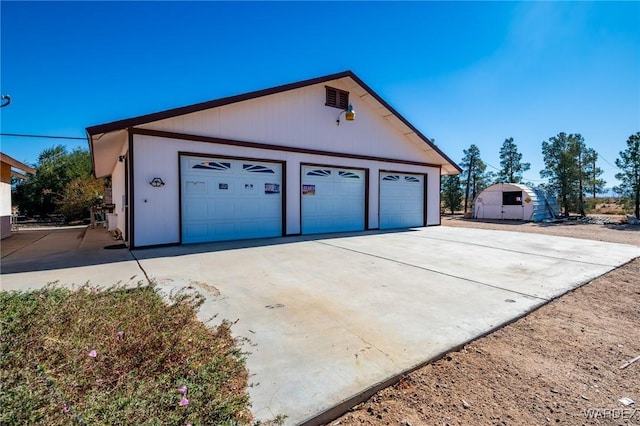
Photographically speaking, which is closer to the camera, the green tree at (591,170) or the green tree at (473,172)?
the green tree at (591,170)

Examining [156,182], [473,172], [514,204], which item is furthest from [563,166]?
[156,182]

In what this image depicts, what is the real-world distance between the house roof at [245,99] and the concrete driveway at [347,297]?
284 centimetres

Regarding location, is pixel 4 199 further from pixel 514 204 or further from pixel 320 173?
pixel 514 204

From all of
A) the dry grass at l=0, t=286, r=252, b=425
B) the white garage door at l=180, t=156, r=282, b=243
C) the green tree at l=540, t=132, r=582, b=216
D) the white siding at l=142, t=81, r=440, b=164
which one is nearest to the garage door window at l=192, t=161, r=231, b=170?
the white garage door at l=180, t=156, r=282, b=243

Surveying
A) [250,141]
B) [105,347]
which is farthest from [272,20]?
[105,347]

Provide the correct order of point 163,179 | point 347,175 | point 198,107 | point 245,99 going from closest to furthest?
point 163,179
point 198,107
point 245,99
point 347,175

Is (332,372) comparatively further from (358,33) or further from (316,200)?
(358,33)

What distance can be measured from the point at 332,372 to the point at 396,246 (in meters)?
5.83

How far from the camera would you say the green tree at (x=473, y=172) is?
1000 inches

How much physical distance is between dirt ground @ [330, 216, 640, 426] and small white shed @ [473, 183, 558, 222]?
18654 mm

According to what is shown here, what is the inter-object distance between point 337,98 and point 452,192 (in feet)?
62.5

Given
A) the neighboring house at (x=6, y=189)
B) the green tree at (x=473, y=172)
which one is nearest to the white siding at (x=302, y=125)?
the neighboring house at (x=6, y=189)

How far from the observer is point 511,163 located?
2484 centimetres

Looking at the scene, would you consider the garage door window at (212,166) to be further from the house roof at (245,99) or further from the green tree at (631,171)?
the green tree at (631,171)
